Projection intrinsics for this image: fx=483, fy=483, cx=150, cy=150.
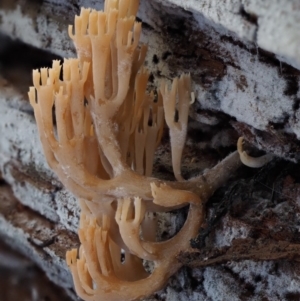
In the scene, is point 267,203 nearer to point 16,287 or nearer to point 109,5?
point 109,5

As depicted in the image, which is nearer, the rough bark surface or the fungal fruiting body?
the rough bark surface

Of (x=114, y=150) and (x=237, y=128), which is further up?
(x=237, y=128)

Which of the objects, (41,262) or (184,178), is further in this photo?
(41,262)

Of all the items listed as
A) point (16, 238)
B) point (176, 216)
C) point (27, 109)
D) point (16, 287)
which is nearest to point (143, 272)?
point (176, 216)

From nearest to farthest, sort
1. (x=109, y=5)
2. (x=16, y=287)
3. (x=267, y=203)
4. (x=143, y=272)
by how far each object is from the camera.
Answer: (x=109, y=5)
(x=267, y=203)
(x=143, y=272)
(x=16, y=287)

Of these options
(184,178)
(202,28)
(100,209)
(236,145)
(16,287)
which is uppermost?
(202,28)

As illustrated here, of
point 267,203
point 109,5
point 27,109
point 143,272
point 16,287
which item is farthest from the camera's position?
point 27,109

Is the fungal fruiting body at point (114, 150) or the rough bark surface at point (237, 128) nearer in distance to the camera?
the rough bark surface at point (237, 128)

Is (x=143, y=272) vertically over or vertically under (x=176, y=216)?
under
